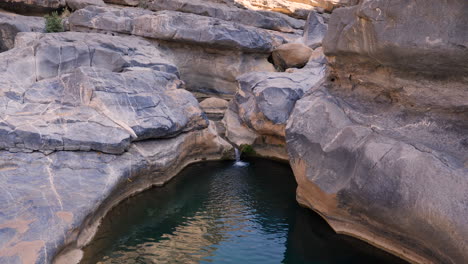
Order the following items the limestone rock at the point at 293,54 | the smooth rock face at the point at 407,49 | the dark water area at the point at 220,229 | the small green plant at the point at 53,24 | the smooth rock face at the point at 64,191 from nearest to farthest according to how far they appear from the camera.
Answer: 1. the smooth rock face at the point at 407,49
2. the smooth rock face at the point at 64,191
3. the dark water area at the point at 220,229
4. the small green plant at the point at 53,24
5. the limestone rock at the point at 293,54

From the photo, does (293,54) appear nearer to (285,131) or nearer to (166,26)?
(166,26)

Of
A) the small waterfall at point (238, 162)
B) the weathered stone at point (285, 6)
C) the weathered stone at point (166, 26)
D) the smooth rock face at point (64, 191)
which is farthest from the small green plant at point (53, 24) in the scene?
the weathered stone at point (285, 6)

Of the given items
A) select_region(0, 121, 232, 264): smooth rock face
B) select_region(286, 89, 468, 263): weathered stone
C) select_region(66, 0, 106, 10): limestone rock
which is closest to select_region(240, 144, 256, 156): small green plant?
select_region(0, 121, 232, 264): smooth rock face

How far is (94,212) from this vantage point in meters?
7.43

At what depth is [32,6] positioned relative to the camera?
17688 millimetres

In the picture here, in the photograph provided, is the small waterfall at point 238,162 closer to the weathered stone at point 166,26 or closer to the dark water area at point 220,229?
the dark water area at point 220,229

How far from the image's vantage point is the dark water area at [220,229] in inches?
287

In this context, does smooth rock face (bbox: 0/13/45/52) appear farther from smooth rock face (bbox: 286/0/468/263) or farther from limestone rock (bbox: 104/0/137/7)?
smooth rock face (bbox: 286/0/468/263)

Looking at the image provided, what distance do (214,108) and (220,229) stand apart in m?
7.51

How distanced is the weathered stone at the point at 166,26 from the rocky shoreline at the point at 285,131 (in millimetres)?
2239

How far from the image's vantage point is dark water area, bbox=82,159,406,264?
23.9 ft

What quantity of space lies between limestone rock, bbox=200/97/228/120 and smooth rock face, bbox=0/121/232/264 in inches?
181

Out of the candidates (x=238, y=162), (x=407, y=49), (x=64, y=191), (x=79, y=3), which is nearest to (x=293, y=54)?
(x=238, y=162)

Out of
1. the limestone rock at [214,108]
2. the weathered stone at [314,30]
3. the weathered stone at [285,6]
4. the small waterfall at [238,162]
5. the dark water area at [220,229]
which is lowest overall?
the dark water area at [220,229]
